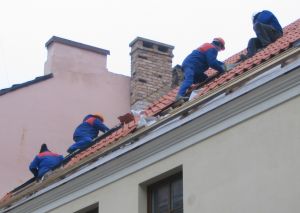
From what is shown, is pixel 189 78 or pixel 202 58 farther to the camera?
pixel 202 58

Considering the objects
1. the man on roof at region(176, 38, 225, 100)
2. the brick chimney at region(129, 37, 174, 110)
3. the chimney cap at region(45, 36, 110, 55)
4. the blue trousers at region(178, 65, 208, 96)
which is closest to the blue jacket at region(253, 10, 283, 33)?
the man on roof at region(176, 38, 225, 100)

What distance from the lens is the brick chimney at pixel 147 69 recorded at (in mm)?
21688

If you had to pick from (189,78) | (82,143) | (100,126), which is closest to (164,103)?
(189,78)

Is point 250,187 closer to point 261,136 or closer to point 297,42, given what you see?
point 261,136

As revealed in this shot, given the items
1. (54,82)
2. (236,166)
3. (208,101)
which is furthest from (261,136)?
(54,82)

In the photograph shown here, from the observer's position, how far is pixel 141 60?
72.2 ft

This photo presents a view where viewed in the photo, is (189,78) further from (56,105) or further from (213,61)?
(56,105)

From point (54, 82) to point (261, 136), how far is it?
10.2 m

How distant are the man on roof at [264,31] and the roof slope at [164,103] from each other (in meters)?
0.21

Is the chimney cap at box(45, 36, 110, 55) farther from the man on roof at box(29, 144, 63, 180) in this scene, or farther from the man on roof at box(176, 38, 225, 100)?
the man on roof at box(176, 38, 225, 100)

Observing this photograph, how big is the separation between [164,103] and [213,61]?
3.69 feet

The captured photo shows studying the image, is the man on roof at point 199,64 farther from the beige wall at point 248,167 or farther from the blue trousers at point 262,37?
the beige wall at point 248,167

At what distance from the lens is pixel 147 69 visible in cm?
2202

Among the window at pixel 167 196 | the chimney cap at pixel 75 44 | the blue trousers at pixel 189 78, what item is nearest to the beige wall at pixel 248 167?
the window at pixel 167 196
